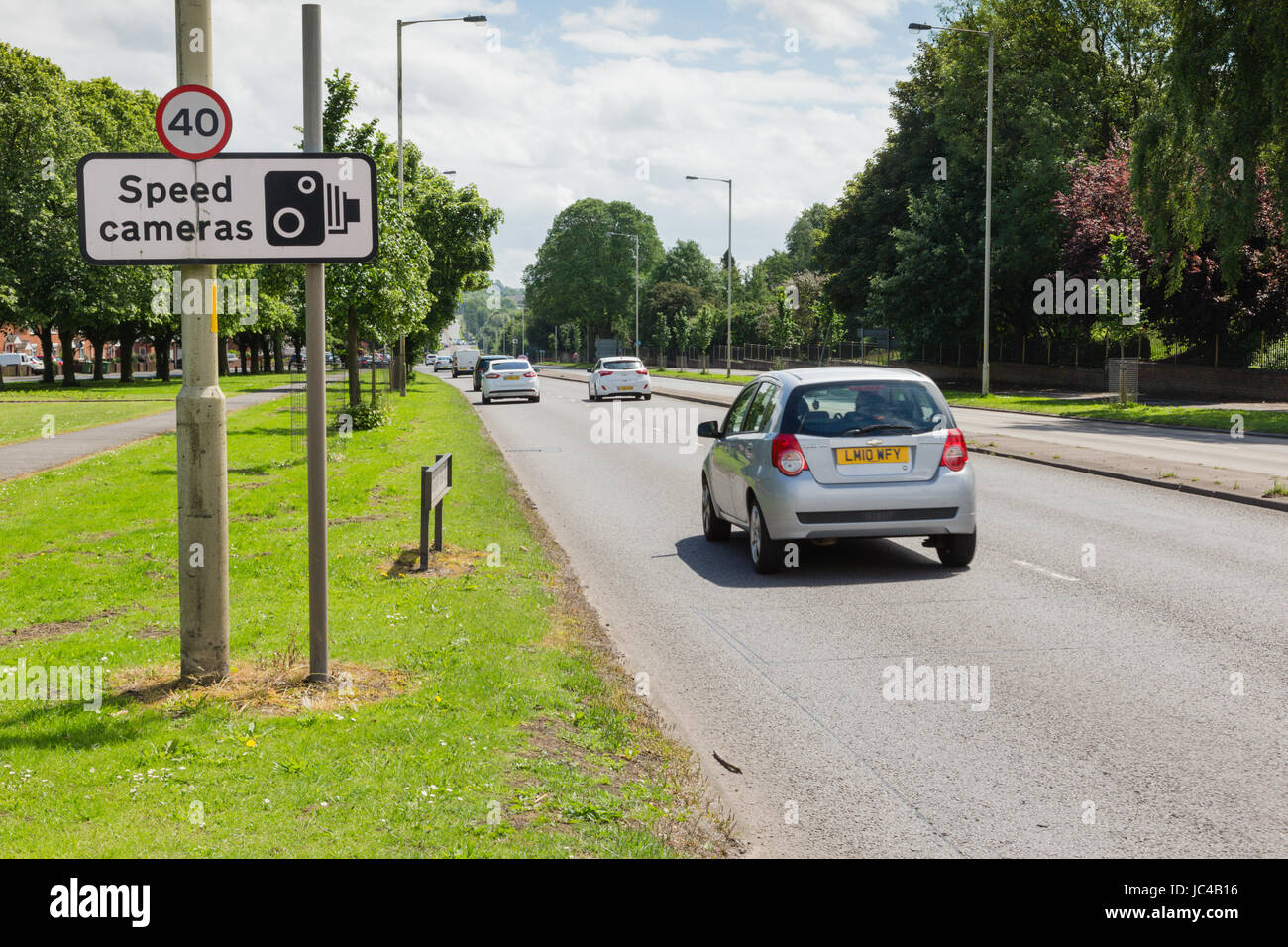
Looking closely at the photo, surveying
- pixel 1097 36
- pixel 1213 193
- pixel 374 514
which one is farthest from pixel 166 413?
pixel 1097 36

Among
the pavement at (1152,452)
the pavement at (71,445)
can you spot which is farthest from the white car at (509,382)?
the pavement at (1152,452)

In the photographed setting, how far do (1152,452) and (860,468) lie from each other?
13.1 meters

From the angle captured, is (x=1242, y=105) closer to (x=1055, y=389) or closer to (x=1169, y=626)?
(x=1055, y=389)

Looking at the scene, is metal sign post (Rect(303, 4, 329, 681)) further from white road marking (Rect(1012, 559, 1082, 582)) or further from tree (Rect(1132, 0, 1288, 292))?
tree (Rect(1132, 0, 1288, 292))

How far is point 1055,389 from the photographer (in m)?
47.9

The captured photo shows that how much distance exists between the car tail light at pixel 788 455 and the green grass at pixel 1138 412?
774 inches

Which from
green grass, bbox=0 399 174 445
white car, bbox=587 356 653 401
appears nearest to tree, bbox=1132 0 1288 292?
white car, bbox=587 356 653 401

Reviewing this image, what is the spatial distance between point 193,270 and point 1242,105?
102 feet

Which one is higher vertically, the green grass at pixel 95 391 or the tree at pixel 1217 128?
the tree at pixel 1217 128

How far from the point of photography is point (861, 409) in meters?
10.4

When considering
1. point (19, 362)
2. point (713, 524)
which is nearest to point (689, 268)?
point (19, 362)

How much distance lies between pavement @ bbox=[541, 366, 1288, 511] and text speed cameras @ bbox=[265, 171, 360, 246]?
1120 centimetres

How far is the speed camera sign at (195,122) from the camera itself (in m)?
5.78

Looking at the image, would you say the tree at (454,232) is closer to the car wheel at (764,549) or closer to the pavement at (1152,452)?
the pavement at (1152,452)
